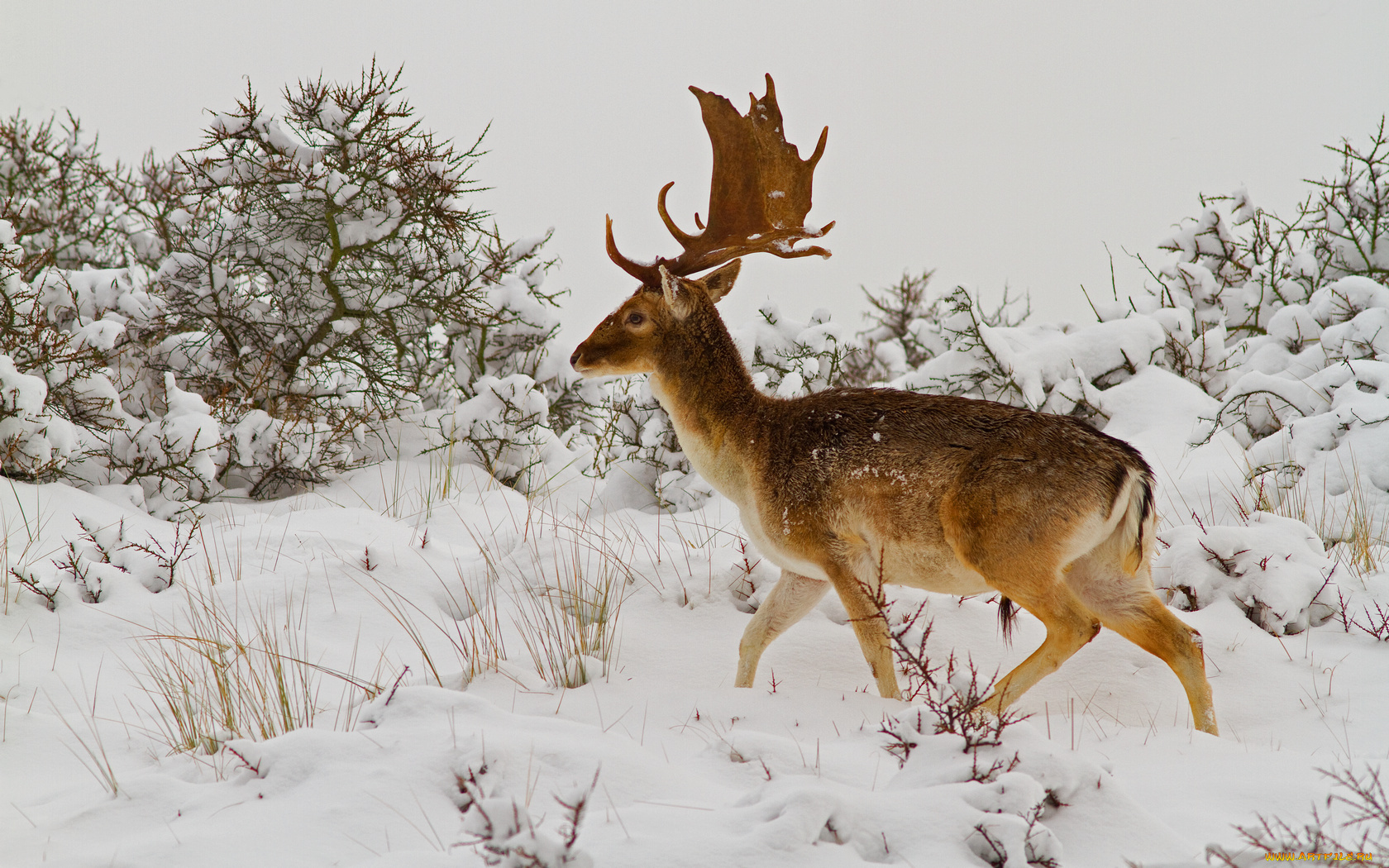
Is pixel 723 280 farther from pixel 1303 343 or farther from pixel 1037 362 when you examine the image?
pixel 1303 343

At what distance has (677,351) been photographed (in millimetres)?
5395

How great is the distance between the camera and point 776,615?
492 centimetres

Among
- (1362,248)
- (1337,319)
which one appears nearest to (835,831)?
(1337,319)

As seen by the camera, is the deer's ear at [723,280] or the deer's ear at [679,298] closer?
the deer's ear at [679,298]

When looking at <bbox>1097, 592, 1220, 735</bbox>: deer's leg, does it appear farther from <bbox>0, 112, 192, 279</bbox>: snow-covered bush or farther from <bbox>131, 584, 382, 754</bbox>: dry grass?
<bbox>0, 112, 192, 279</bbox>: snow-covered bush

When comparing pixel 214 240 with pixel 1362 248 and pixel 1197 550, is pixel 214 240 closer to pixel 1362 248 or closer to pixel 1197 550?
pixel 1197 550

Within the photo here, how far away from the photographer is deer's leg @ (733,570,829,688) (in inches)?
191

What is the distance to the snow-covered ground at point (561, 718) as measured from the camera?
2.79m

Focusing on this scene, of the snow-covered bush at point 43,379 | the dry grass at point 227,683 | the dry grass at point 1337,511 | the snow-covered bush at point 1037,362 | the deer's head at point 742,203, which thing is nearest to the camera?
the dry grass at point 227,683

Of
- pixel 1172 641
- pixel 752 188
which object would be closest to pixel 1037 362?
pixel 752 188

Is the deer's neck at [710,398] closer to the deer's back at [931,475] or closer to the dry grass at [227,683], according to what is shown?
the deer's back at [931,475]

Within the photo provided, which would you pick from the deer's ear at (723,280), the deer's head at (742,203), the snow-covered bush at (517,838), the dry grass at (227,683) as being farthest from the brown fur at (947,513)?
the snow-covered bush at (517,838)

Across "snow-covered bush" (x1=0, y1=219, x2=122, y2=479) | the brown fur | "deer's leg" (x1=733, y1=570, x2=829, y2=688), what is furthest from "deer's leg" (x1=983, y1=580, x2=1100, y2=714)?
"snow-covered bush" (x1=0, y1=219, x2=122, y2=479)

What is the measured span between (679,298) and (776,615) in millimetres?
1715
